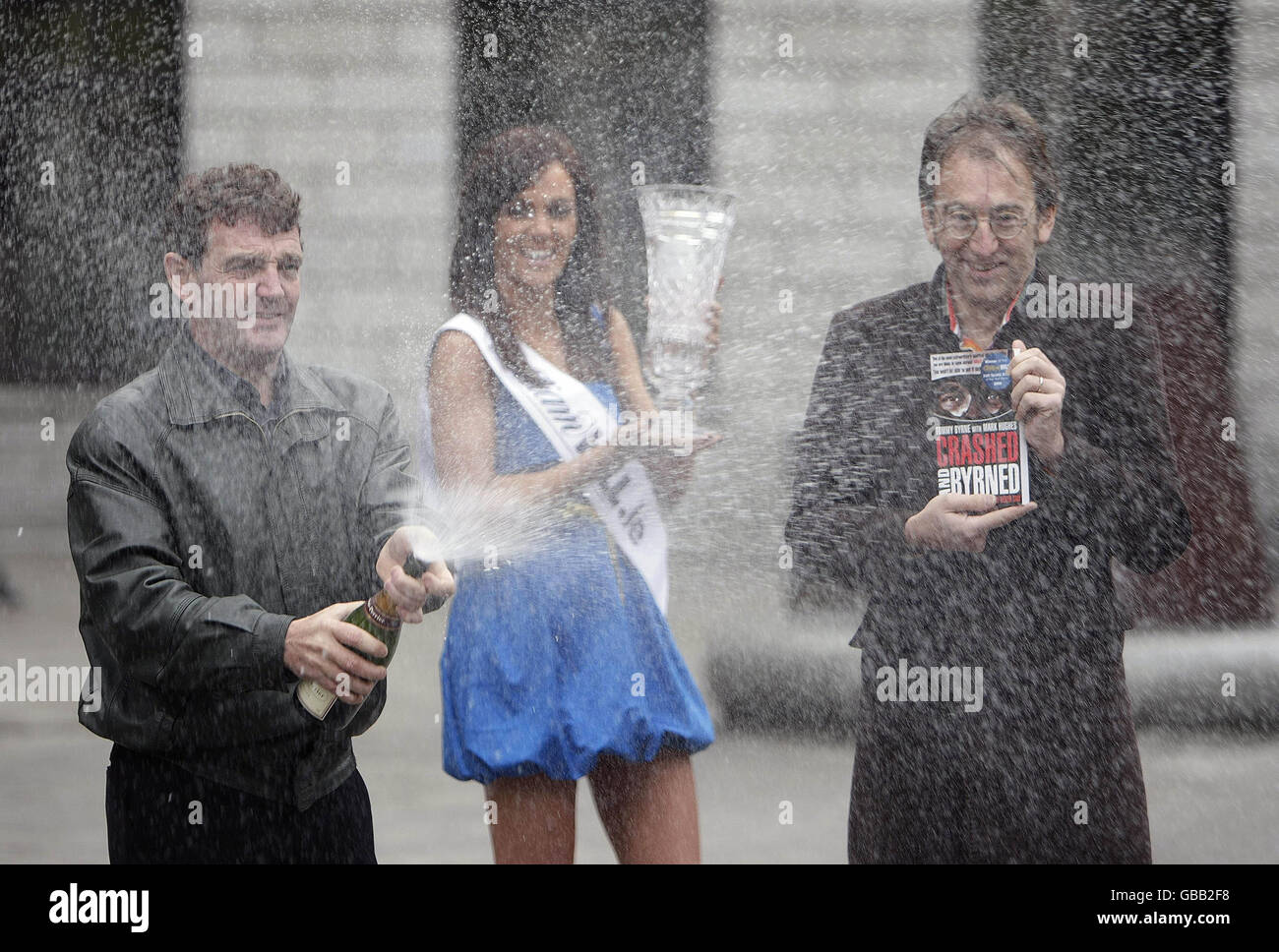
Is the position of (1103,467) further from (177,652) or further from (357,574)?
(177,652)

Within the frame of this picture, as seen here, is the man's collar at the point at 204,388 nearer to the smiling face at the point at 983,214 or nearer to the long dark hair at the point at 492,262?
the long dark hair at the point at 492,262

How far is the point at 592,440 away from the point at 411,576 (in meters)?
0.36

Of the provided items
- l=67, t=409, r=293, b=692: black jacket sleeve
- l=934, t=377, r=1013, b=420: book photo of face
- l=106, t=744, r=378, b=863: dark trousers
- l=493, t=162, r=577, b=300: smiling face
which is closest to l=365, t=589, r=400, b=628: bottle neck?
l=67, t=409, r=293, b=692: black jacket sleeve

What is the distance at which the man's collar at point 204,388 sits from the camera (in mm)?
2092

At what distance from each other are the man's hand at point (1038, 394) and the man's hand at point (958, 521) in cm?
11

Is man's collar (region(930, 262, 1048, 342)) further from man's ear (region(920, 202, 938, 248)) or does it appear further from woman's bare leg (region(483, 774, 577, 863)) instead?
woman's bare leg (region(483, 774, 577, 863))

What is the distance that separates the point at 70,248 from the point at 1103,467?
2.91m

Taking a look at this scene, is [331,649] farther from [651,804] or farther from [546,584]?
[651,804]

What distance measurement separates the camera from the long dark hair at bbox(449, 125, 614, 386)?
211 centimetres

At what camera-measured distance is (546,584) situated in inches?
84.0

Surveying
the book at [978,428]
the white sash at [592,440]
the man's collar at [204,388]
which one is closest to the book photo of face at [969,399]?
the book at [978,428]

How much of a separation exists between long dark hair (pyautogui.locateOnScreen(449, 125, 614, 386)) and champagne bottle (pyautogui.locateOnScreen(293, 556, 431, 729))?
15.8 inches

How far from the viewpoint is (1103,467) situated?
2.08 meters
